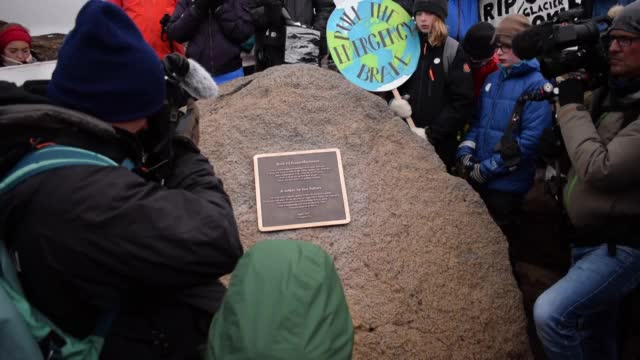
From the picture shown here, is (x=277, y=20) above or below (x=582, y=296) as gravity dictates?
above

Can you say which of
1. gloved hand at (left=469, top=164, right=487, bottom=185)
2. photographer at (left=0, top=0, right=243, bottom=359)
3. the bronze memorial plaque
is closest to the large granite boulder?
the bronze memorial plaque

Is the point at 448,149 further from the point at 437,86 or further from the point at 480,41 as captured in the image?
the point at 480,41

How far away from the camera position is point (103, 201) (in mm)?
1433

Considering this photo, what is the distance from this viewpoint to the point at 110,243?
1.43m

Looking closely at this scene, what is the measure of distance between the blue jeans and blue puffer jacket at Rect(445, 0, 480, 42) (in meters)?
2.98

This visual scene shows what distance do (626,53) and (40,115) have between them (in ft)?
8.06

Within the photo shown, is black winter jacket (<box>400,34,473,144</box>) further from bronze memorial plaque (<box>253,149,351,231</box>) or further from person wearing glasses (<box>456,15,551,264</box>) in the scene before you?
bronze memorial plaque (<box>253,149,351,231</box>)

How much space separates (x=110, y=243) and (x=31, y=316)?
0.93 ft

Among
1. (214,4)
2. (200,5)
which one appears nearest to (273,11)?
(214,4)

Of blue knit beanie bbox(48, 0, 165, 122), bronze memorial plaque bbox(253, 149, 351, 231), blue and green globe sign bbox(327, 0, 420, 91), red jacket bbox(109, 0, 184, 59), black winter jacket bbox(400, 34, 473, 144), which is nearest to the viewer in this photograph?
blue knit beanie bbox(48, 0, 165, 122)

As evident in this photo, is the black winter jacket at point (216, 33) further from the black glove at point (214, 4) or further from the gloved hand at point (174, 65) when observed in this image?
the gloved hand at point (174, 65)

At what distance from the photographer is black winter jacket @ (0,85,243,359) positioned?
1411mm

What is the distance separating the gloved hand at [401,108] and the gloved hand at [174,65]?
238 cm

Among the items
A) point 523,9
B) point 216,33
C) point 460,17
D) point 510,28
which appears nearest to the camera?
point 510,28
